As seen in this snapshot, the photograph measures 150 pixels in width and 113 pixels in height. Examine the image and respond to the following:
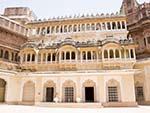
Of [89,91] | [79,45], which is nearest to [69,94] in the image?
[89,91]

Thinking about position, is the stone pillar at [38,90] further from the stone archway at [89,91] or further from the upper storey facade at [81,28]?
the upper storey facade at [81,28]

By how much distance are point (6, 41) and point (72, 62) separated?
1247 cm

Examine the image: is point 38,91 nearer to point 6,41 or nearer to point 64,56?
point 64,56

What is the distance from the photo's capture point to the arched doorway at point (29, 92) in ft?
79.5

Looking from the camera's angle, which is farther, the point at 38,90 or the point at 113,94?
the point at 38,90

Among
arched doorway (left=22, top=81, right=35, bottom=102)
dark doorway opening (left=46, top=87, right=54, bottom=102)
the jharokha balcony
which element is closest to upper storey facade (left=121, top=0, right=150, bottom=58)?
the jharokha balcony

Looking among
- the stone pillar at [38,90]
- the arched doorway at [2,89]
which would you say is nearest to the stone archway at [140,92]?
Answer: the stone pillar at [38,90]

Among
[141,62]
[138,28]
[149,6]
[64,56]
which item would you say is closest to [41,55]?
[64,56]

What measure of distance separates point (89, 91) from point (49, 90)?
569cm

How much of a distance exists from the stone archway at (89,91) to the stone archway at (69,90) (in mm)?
1522

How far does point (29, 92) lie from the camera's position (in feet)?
80.2

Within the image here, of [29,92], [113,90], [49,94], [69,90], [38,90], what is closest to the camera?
[113,90]

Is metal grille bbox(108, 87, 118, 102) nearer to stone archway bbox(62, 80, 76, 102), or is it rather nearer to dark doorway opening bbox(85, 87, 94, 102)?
dark doorway opening bbox(85, 87, 94, 102)

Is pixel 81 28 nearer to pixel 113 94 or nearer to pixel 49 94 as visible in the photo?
pixel 49 94
